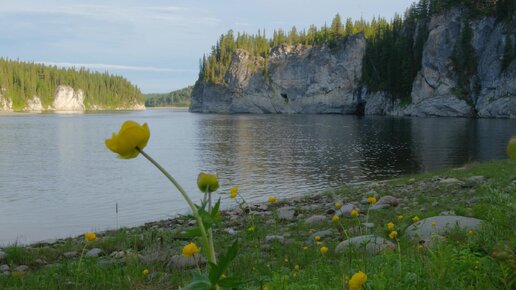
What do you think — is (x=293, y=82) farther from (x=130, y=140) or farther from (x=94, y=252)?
(x=130, y=140)

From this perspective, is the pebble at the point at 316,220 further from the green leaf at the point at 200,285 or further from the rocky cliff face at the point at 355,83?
the rocky cliff face at the point at 355,83

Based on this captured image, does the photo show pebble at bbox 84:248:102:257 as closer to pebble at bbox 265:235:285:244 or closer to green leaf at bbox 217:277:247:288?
pebble at bbox 265:235:285:244

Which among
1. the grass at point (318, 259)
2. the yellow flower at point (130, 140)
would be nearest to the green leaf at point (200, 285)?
the yellow flower at point (130, 140)

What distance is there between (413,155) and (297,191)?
51.6ft

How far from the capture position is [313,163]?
32406mm

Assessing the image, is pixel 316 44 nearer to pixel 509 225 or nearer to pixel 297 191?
pixel 297 191

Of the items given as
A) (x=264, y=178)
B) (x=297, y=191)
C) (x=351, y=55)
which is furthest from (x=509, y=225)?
(x=351, y=55)

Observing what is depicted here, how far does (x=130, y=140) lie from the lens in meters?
1.47

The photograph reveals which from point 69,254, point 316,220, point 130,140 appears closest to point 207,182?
point 130,140

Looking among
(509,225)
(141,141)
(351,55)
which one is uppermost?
A: (351,55)

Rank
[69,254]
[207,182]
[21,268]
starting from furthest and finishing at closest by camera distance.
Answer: [69,254] → [21,268] → [207,182]

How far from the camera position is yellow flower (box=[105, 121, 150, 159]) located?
4.82ft

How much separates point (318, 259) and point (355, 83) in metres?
126

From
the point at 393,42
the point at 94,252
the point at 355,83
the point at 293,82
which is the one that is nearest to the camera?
the point at 94,252
